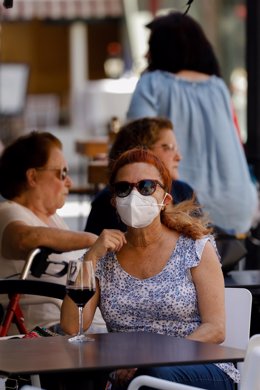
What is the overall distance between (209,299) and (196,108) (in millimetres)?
2422

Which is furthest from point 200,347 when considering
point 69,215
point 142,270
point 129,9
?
point 129,9

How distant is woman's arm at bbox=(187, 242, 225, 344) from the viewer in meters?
3.64

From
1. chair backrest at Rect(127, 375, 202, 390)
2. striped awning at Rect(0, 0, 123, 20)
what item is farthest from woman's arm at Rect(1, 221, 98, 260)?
striped awning at Rect(0, 0, 123, 20)

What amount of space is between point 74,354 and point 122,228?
1582mm

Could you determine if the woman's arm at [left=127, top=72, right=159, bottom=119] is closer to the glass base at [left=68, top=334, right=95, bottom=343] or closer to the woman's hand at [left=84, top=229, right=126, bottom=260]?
the woman's hand at [left=84, top=229, right=126, bottom=260]

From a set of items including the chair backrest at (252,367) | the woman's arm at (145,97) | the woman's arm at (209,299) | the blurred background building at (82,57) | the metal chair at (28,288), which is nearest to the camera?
the chair backrest at (252,367)

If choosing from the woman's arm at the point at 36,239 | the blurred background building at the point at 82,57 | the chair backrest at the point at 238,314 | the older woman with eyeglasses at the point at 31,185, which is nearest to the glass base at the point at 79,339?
the chair backrest at the point at 238,314

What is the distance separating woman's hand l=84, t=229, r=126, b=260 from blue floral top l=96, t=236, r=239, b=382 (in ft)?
0.25

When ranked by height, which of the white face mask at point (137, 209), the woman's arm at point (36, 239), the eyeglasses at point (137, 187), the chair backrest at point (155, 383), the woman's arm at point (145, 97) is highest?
the woman's arm at point (145, 97)

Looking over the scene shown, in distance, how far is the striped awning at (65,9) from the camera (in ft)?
68.1

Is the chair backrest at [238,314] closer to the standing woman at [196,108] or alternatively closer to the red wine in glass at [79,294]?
the red wine in glass at [79,294]

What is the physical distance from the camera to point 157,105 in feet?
19.5

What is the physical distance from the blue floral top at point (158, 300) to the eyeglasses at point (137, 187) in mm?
222

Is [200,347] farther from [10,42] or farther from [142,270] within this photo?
[10,42]
